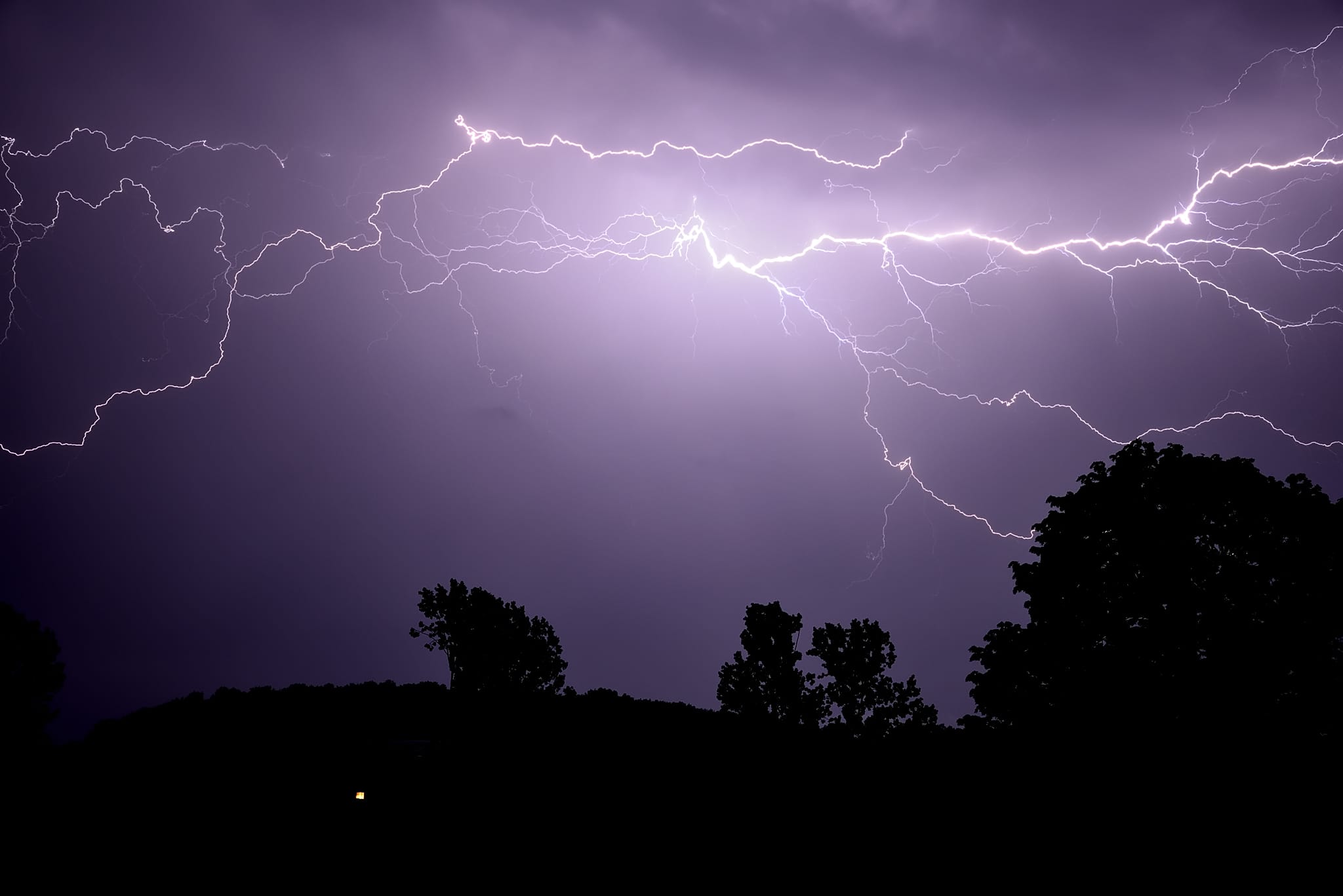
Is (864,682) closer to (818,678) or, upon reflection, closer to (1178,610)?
(818,678)

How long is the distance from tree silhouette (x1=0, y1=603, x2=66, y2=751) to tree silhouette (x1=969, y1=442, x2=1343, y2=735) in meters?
28.5

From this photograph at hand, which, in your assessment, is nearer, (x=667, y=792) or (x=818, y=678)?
(x=667, y=792)

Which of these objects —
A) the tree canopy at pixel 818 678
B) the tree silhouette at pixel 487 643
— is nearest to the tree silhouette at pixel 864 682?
the tree canopy at pixel 818 678

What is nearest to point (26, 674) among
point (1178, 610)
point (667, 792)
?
point (667, 792)

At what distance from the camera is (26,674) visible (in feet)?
67.5

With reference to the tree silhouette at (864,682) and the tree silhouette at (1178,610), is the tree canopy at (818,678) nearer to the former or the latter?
the tree silhouette at (864,682)

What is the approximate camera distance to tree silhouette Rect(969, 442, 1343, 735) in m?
10.4

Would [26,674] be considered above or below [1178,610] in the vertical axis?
below

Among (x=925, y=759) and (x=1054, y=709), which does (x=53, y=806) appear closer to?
(x=925, y=759)

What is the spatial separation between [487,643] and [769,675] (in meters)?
11.9

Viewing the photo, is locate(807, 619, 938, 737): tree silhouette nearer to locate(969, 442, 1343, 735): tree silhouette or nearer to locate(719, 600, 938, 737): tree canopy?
locate(719, 600, 938, 737): tree canopy

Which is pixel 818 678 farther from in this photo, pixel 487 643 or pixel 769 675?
pixel 487 643

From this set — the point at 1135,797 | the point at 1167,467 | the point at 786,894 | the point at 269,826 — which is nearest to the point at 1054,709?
the point at 1135,797

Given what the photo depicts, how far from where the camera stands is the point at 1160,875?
24.8 feet
